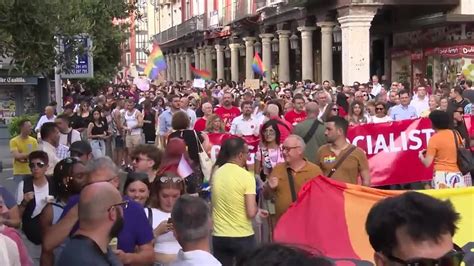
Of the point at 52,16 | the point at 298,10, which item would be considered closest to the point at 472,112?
the point at 52,16

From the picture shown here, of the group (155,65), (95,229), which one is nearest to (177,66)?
(155,65)

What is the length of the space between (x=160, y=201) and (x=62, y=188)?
71 cm

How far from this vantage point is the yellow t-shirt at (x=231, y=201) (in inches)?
273

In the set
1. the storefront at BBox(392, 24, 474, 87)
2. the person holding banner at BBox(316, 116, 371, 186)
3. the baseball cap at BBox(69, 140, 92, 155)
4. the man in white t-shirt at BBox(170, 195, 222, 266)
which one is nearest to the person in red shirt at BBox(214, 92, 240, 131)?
the baseball cap at BBox(69, 140, 92, 155)

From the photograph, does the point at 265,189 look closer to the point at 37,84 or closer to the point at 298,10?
the point at 37,84

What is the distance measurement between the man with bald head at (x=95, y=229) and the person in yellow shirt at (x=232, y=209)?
2447 mm

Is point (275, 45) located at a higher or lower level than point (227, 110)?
higher

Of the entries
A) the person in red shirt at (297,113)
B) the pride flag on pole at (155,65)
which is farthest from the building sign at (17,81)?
the person in red shirt at (297,113)

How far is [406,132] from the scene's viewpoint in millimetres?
12102

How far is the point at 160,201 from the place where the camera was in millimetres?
6086

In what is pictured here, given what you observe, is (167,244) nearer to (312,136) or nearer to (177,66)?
(312,136)

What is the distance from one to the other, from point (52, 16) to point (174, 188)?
4.53m

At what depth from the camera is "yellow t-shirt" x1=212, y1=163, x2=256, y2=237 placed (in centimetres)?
695

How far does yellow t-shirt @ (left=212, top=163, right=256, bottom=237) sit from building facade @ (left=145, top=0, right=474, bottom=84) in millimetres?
20961
